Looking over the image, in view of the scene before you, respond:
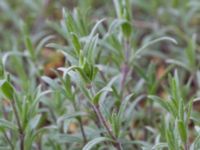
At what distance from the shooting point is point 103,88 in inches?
59.9

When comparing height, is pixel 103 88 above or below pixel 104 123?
above

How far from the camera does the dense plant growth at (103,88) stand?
5.09 feet

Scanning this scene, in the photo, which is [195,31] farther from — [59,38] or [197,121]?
[197,121]

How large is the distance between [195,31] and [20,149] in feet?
4.79

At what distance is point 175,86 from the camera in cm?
150

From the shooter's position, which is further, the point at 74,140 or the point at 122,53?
the point at 122,53

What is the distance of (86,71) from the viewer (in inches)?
59.8

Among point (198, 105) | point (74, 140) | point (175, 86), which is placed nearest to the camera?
point (175, 86)

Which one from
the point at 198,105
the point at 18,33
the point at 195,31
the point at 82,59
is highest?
the point at 82,59

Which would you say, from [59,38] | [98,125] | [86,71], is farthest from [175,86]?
[59,38]

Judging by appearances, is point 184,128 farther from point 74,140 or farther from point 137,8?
point 137,8

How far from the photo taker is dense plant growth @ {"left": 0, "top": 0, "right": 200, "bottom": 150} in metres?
1.55

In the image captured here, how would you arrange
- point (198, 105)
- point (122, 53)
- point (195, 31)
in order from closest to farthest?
1. point (122, 53)
2. point (198, 105)
3. point (195, 31)

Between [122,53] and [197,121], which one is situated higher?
[122,53]
